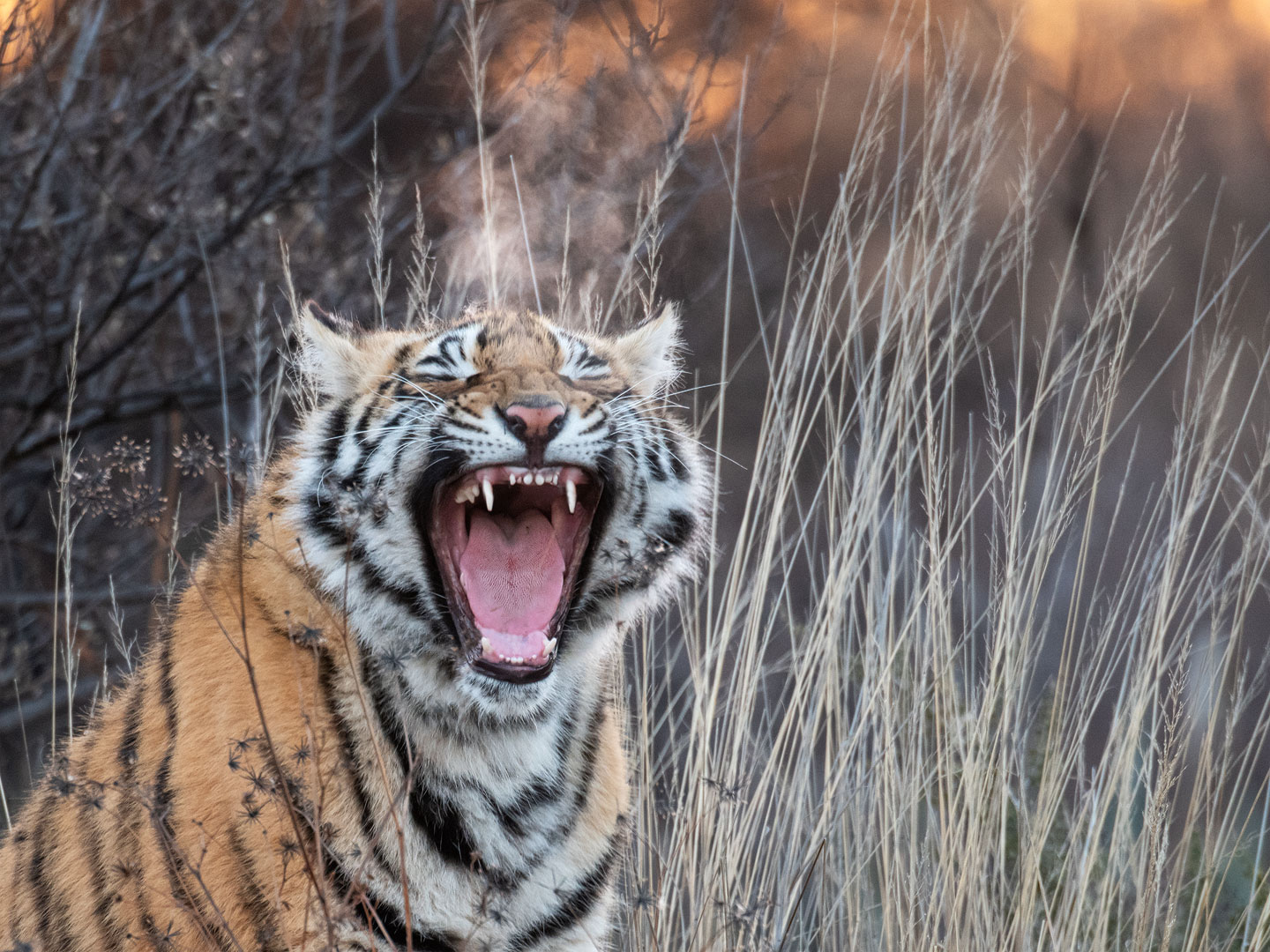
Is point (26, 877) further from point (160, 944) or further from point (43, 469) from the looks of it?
point (43, 469)

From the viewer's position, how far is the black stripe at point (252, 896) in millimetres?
1823

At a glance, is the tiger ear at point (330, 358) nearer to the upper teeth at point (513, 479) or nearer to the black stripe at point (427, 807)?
the upper teeth at point (513, 479)

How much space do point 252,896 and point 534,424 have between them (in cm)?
81

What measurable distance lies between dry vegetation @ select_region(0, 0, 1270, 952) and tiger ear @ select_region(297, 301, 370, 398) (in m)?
0.31

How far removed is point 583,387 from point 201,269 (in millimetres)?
3305

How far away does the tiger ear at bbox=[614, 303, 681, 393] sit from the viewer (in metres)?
2.58

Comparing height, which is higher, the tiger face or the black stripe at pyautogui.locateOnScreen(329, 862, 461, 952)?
the tiger face

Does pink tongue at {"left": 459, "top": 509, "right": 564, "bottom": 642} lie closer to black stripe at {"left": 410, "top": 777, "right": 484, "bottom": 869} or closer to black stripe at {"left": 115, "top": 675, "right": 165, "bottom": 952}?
black stripe at {"left": 410, "top": 777, "right": 484, "bottom": 869}

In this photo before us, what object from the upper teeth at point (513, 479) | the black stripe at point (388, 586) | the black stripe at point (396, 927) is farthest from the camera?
the black stripe at point (388, 586)

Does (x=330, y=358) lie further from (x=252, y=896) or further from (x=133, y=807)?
(x=252, y=896)

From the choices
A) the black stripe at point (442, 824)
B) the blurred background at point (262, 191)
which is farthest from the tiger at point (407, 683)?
the blurred background at point (262, 191)

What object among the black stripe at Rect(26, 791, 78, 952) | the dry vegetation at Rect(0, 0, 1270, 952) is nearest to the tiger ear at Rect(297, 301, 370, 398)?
the dry vegetation at Rect(0, 0, 1270, 952)

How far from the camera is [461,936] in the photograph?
1935mm

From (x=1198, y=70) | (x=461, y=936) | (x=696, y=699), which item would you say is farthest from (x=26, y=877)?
(x=1198, y=70)
